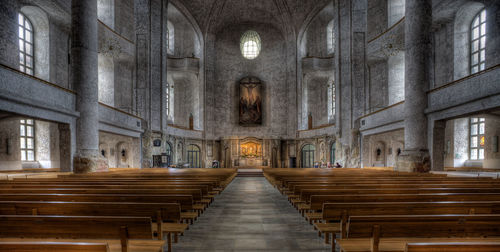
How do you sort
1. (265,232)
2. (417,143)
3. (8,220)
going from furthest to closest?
(417,143) → (265,232) → (8,220)

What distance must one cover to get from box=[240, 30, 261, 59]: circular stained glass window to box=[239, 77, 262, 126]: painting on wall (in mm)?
2939

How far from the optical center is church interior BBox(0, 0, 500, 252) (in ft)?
10.5

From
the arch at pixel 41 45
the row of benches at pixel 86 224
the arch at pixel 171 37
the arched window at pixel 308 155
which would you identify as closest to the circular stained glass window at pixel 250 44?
the arch at pixel 171 37

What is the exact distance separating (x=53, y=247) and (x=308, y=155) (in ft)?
90.6

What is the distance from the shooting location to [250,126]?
30.5m

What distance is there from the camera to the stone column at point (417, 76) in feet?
39.4

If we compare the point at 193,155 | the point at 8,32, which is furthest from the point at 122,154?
the point at 8,32

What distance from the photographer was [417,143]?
12000mm

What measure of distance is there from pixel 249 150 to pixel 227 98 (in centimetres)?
590

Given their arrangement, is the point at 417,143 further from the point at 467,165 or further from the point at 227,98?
the point at 227,98

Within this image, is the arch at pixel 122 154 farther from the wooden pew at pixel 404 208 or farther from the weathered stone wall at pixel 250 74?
the wooden pew at pixel 404 208

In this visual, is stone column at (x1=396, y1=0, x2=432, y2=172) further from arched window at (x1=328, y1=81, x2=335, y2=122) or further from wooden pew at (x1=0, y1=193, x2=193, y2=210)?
arched window at (x1=328, y1=81, x2=335, y2=122)

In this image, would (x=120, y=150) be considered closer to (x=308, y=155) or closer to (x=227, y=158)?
(x=227, y=158)

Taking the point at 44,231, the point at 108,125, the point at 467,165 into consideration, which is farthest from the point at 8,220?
the point at 467,165
